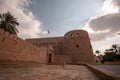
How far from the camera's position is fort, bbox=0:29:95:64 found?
11031 mm

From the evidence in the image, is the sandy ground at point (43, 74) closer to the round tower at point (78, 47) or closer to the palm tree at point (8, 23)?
the palm tree at point (8, 23)

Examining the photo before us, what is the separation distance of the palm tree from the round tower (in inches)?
571

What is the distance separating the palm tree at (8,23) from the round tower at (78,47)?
14.5m

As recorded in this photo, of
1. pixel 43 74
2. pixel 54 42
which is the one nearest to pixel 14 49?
pixel 43 74

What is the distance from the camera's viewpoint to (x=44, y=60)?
2056cm

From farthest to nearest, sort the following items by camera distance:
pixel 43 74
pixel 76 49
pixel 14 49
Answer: pixel 76 49, pixel 14 49, pixel 43 74

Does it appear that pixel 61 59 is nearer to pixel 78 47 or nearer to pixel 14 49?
pixel 78 47

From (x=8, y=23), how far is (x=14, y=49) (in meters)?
9.84

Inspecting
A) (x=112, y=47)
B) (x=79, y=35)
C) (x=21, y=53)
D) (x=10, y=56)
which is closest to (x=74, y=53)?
(x=79, y=35)

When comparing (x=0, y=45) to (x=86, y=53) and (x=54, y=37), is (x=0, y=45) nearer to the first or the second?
(x=86, y=53)

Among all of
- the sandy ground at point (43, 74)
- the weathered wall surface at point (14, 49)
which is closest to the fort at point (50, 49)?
the weathered wall surface at point (14, 49)

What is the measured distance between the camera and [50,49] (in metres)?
23.8

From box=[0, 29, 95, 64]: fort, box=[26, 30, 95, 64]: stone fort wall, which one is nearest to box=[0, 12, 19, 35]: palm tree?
box=[0, 29, 95, 64]: fort

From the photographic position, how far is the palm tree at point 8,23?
19.2 meters
